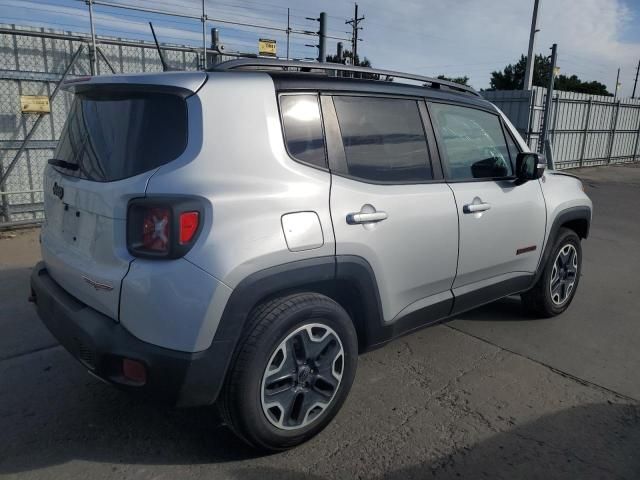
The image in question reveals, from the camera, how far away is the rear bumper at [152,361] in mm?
2164

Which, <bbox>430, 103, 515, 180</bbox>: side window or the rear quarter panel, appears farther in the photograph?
<bbox>430, 103, 515, 180</bbox>: side window

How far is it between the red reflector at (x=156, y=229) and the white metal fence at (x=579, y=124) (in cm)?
1393

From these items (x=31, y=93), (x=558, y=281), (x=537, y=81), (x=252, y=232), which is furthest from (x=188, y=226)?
(x=537, y=81)

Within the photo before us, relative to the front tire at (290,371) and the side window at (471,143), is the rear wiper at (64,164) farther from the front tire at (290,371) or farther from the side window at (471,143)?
the side window at (471,143)

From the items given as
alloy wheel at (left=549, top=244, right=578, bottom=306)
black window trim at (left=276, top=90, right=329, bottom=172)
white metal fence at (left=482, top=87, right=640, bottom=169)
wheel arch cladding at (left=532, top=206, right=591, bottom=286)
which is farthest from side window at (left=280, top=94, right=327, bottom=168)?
white metal fence at (left=482, top=87, right=640, bottom=169)

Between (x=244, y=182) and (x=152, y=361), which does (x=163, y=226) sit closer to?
(x=244, y=182)

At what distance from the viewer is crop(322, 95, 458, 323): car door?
8.81 ft

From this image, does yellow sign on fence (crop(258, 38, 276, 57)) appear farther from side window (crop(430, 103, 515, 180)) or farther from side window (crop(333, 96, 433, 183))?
side window (crop(333, 96, 433, 183))

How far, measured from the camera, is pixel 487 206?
11.2 feet

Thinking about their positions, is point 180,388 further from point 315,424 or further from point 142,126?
point 142,126

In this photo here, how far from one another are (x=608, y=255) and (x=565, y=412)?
4.37 metres

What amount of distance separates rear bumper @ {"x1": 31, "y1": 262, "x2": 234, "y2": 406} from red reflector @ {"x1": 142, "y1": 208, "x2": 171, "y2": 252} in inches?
15.2

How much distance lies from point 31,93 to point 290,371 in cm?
636

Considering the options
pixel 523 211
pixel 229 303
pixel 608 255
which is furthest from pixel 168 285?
pixel 608 255
